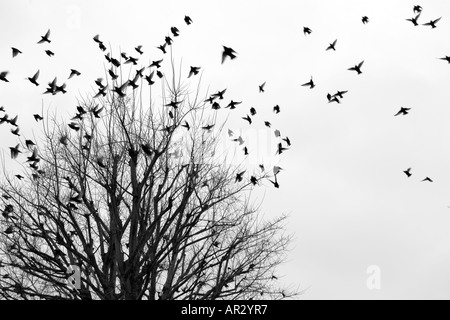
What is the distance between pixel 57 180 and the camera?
1234 centimetres

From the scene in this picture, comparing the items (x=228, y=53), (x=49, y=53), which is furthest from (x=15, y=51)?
(x=228, y=53)

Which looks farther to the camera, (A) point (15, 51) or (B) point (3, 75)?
(A) point (15, 51)

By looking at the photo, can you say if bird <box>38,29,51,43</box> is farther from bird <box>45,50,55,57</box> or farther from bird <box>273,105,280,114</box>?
bird <box>273,105,280,114</box>

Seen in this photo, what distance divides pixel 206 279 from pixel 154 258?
8.00 ft

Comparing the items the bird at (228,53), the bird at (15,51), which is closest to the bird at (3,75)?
the bird at (15,51)

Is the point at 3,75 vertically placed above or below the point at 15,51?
below

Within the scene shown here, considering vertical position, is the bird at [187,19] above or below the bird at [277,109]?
above

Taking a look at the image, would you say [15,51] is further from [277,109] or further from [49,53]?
[277,109]

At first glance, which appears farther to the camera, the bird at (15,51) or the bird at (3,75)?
the bird at (15,51)

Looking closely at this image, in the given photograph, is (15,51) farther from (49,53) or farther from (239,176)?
(239,176)

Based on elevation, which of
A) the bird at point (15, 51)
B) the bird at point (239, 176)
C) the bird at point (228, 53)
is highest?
the bird at point (15, 51)

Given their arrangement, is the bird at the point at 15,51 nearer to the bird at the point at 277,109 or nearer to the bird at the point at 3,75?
the bird at the point at 3,75
